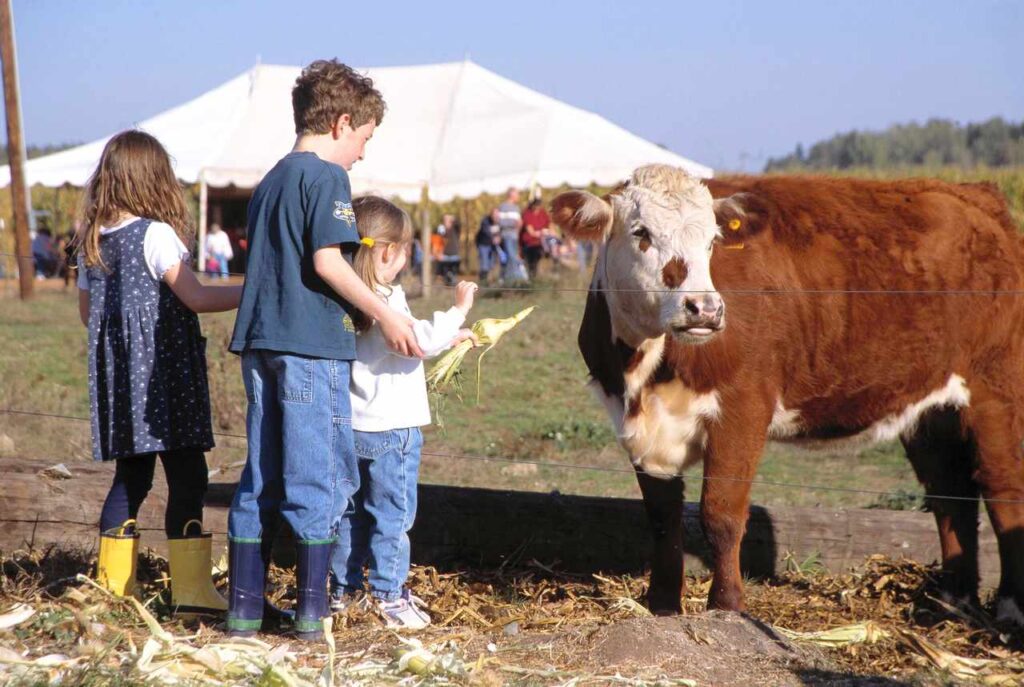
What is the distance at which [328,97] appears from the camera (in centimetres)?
417

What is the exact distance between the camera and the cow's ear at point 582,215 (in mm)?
4977

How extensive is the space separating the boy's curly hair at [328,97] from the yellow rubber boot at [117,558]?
1.66 metres

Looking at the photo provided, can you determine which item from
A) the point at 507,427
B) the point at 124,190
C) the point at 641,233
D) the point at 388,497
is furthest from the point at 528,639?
the point at 507,427

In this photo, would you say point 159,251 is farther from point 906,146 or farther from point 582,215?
point 906,146

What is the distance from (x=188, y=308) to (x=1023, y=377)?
3.69 metres

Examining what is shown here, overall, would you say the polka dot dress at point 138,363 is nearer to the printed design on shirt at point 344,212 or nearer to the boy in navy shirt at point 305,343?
the boy in navy shirt at point 305,343

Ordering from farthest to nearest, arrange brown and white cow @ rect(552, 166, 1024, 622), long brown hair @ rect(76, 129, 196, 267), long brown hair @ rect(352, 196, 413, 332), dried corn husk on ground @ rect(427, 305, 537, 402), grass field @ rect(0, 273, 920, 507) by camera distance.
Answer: grass field @ rect(0, 273, 920, 507)
brown and white cow @ rect(552, 166, 1024, 622)
dried corn husk on ground @ rect(427, 305, 537, 402)
long brown hair @ rect(76, 129, 196, 267)
long brown hair @ rect(352, 196, 413, 332)

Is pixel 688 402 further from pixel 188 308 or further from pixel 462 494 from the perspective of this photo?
pixel 188 308

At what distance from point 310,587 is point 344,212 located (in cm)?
130

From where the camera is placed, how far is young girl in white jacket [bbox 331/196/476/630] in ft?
14.4

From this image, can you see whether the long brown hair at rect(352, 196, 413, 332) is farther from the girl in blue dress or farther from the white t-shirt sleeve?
the white t-shirt sleeve

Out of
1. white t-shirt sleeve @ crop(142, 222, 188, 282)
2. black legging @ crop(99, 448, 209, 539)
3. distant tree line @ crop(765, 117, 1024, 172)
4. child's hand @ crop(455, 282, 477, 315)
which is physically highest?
distant tree line @ crop(765, 117, 1024, 172)

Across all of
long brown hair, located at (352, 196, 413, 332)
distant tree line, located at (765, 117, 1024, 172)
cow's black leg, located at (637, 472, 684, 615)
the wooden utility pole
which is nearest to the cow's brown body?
cow's black leg, located at (637, 472, 684, 615)

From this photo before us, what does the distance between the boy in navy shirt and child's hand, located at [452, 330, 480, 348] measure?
10.3 inches
